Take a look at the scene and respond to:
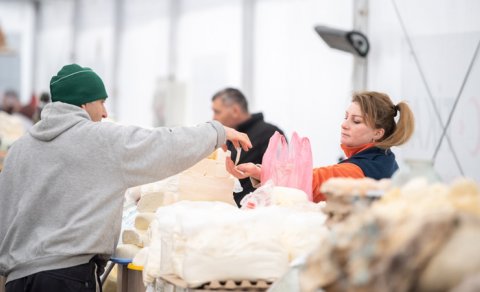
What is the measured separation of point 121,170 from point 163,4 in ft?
31.7

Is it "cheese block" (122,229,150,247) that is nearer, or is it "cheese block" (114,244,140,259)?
"cheese block" (114,244,140,259)

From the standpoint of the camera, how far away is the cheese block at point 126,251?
3666 mm

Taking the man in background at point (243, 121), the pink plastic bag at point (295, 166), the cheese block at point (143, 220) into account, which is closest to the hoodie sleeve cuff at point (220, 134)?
the pink plastic bag at point (295, 166)

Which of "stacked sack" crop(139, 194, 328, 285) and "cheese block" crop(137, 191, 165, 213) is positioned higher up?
"stacked sack" crop(139, 194, 328, 285)

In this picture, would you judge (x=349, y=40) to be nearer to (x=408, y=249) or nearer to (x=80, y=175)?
(x=80, y=175)

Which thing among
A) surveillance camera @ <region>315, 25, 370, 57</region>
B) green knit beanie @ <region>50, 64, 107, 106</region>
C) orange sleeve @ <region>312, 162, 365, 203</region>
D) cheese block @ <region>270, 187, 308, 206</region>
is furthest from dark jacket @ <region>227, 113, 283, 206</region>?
cheese block @ <region>270, 187, 308, 206</region>

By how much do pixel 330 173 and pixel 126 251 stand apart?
94 centimetres

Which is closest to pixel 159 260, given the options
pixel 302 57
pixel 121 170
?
pixel 121 170

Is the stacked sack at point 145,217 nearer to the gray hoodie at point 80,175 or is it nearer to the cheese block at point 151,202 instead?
the cheese block at point 151,202

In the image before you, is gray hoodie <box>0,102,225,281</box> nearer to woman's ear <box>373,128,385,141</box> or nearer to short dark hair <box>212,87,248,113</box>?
woman's ear <box>373,128,385,141</box>

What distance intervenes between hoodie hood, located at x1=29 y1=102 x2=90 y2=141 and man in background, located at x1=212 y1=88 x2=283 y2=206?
7.70 feet

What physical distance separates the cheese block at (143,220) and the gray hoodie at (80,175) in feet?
1.33

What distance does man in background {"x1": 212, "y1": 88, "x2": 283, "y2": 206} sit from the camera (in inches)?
226

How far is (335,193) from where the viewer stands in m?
2.43
